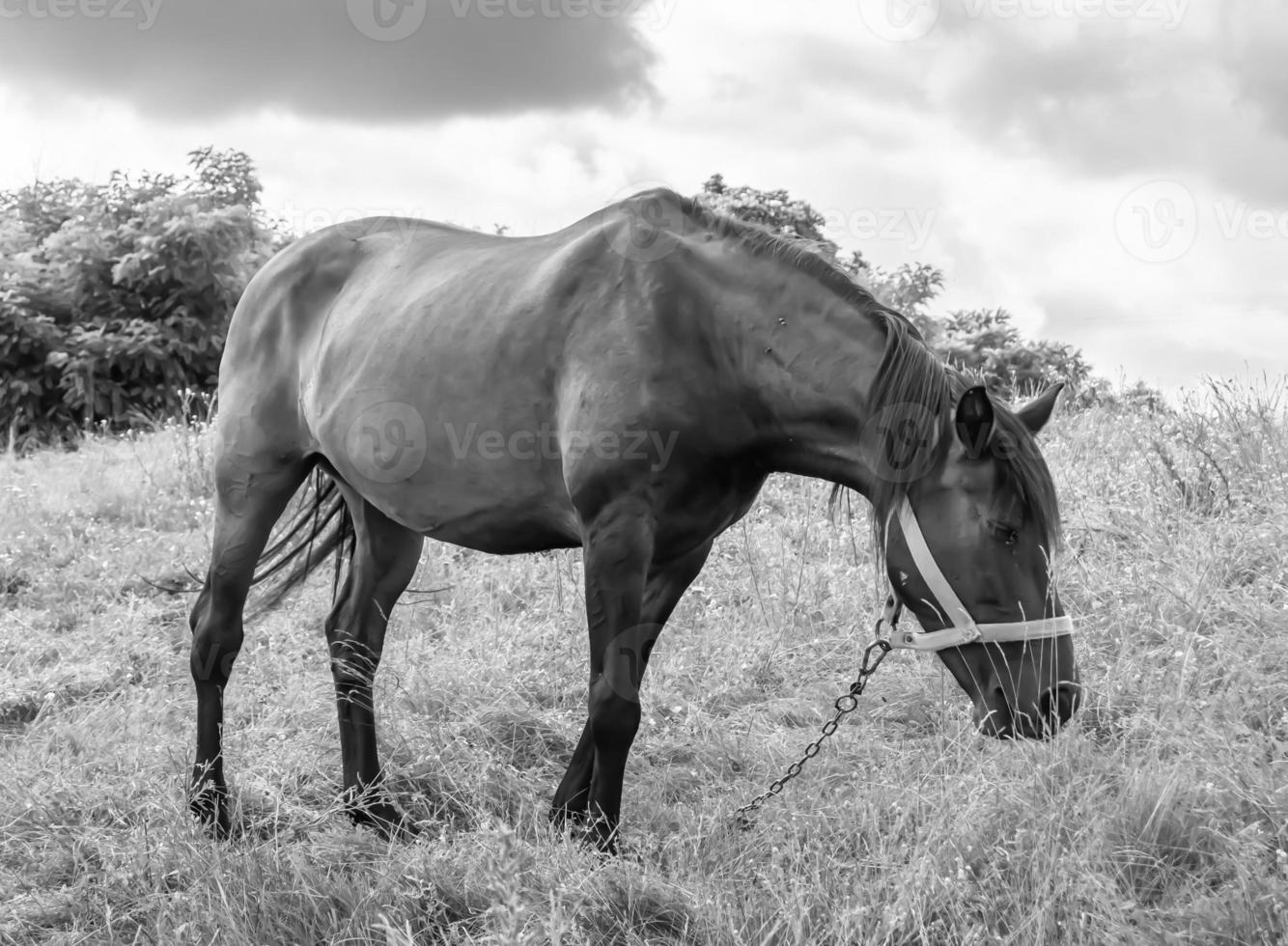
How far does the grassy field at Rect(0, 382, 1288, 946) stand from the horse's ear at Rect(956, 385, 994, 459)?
0.85 metres

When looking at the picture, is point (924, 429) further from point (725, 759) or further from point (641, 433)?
point (725, 759)

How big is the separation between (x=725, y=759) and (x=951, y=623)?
122cm

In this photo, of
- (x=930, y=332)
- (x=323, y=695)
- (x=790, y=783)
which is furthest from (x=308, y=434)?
(x=930, y=332)

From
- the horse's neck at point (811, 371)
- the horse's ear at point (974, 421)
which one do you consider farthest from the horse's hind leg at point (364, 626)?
the horse's ear at point (974, 421)

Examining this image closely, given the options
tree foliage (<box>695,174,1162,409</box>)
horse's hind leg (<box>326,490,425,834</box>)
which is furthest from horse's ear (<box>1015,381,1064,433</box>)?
tree foliage (<box>695,174,1162,409</box>)

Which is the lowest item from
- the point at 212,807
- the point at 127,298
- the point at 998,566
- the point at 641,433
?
the point at 212,807

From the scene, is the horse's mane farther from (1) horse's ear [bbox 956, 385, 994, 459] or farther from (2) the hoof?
(2) the hoof

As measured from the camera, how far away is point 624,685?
299 centimetres

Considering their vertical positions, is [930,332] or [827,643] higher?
[930,332]

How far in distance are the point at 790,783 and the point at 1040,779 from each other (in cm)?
91

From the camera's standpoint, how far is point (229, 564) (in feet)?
13.4

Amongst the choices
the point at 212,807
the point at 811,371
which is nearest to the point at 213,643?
the point at 212,807

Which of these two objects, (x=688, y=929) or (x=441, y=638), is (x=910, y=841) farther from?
(x=441, y=638)

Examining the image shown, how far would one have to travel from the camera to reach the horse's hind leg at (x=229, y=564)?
3.94 meters
